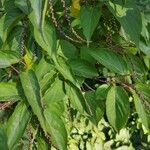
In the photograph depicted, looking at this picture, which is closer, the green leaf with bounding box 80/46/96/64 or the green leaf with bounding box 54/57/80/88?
the green leaf with bounding box 54/57/80/88

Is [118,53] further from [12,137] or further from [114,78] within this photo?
[12,137]

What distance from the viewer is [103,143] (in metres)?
3.30

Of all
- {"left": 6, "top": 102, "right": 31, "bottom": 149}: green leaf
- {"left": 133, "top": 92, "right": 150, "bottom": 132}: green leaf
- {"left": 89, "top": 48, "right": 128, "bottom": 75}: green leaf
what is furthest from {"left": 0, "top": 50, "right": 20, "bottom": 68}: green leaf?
{"left": 133, "top": 92, "right": 150, "bottom": 132}: green leaf

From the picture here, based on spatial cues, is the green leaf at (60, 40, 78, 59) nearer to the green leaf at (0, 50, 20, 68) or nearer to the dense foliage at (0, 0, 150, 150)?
the dense foliage at (0, 0, 150, 150)

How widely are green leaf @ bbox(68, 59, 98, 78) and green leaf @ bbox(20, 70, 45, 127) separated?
157 millimetres

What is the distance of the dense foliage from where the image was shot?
112 cm

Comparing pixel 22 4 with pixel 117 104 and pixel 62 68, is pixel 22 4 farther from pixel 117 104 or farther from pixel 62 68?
pixel 117 104

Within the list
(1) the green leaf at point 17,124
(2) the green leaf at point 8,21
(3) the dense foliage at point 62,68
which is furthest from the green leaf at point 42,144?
(2) the green leaf at point 8,21

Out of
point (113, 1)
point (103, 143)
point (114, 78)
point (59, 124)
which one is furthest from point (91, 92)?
point (103, 143)

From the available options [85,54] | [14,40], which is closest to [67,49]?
[85,54]

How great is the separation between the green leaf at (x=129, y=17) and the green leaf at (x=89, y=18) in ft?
0.17

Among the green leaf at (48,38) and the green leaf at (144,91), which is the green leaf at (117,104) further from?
the green leaf at (48,38)

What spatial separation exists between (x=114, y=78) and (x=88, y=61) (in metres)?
0.11

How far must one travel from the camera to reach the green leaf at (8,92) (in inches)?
45.2
